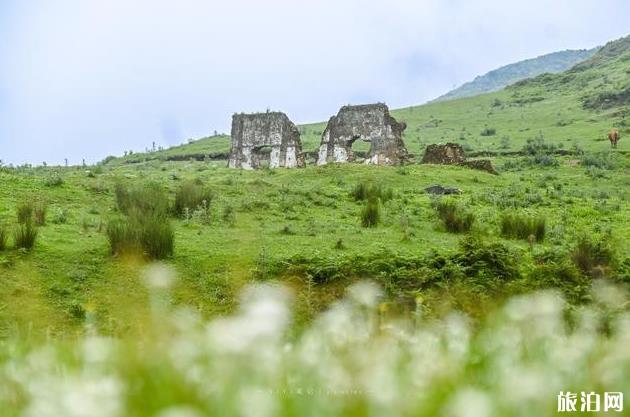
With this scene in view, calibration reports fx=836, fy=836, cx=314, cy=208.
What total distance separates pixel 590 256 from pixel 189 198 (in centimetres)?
914

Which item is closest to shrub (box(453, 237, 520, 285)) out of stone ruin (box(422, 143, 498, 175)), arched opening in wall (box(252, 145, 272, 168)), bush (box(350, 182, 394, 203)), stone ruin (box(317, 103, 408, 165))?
bush (box(350, 182, 394, 203))

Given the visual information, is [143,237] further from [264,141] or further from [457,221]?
[264,141]

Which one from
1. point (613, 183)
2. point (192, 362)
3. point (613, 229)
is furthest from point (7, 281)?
point (613, 183)

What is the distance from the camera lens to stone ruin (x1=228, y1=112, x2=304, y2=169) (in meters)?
44.0

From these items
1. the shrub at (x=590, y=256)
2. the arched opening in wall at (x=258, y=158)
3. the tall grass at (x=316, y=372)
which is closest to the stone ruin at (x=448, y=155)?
the arched opening in wall at (x=258, y=158)

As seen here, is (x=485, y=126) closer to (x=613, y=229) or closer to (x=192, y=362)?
(x=613, y=229)

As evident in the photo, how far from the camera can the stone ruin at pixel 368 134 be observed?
136ft

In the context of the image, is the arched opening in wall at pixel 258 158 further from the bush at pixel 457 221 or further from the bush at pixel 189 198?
the bush at pixel 457 221

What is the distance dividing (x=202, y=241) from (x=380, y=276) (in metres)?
3.79

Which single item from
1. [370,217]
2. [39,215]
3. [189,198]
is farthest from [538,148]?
[39,215]

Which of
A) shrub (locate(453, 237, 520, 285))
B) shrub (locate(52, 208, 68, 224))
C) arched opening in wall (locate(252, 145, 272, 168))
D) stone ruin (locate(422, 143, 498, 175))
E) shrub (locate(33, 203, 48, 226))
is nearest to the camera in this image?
shrub (locate(453, 237, 520, 285))

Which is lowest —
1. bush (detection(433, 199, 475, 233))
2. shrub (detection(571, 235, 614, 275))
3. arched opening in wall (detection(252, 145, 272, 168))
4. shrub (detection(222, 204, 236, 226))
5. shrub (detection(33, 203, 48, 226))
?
shrub (detection(571, 235, 614, 275))

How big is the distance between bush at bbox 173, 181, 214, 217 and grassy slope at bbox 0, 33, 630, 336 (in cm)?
70

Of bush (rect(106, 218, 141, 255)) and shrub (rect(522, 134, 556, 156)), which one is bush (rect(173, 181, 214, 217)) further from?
shrub (rect(522, 134, 556, 156))
